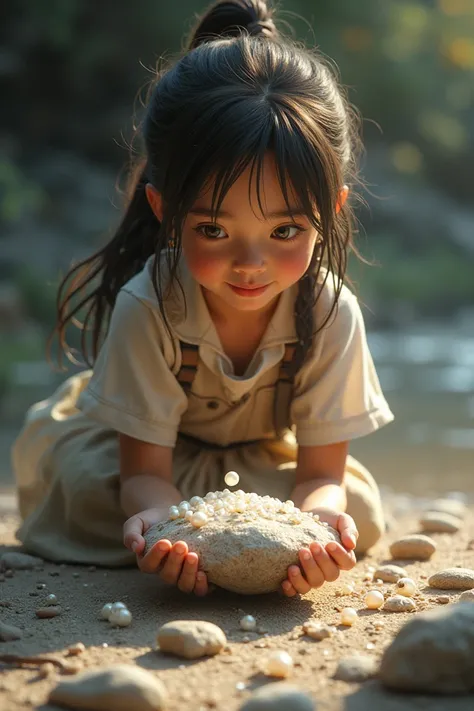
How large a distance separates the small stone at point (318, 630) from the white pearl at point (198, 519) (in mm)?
301

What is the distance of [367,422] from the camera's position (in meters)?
2.48

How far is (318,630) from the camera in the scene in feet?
5.90

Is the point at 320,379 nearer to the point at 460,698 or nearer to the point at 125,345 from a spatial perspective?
the point at 125,345

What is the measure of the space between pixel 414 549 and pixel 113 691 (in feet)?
4.22

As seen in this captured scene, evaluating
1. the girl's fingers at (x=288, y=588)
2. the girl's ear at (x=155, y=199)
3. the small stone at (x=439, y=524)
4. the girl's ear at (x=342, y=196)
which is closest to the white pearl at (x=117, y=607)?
the girl's fingers at (x=288, y=588)

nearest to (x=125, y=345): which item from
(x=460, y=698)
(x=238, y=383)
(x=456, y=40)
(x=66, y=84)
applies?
(x=238, y=383)

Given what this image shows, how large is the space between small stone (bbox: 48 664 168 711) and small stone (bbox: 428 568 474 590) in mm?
884

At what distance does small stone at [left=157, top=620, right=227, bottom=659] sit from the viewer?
1.66m

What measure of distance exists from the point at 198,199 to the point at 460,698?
112 cm

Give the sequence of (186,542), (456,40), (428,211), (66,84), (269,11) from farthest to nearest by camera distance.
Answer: (456,40), (428,211), (66,84), (269,11), (186,542)

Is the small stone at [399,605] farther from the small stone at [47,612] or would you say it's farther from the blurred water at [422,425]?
the blurred water at [422,425]

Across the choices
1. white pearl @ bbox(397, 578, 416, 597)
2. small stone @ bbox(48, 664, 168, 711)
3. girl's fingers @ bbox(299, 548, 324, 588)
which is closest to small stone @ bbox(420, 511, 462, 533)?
white pearl @ bbox(397, 578, 416, 597)

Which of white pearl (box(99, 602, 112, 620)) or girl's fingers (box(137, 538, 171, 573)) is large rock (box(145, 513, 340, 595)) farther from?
white pearl (box(99, 602, 112, 620))

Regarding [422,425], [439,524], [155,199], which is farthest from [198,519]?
[422,425]
